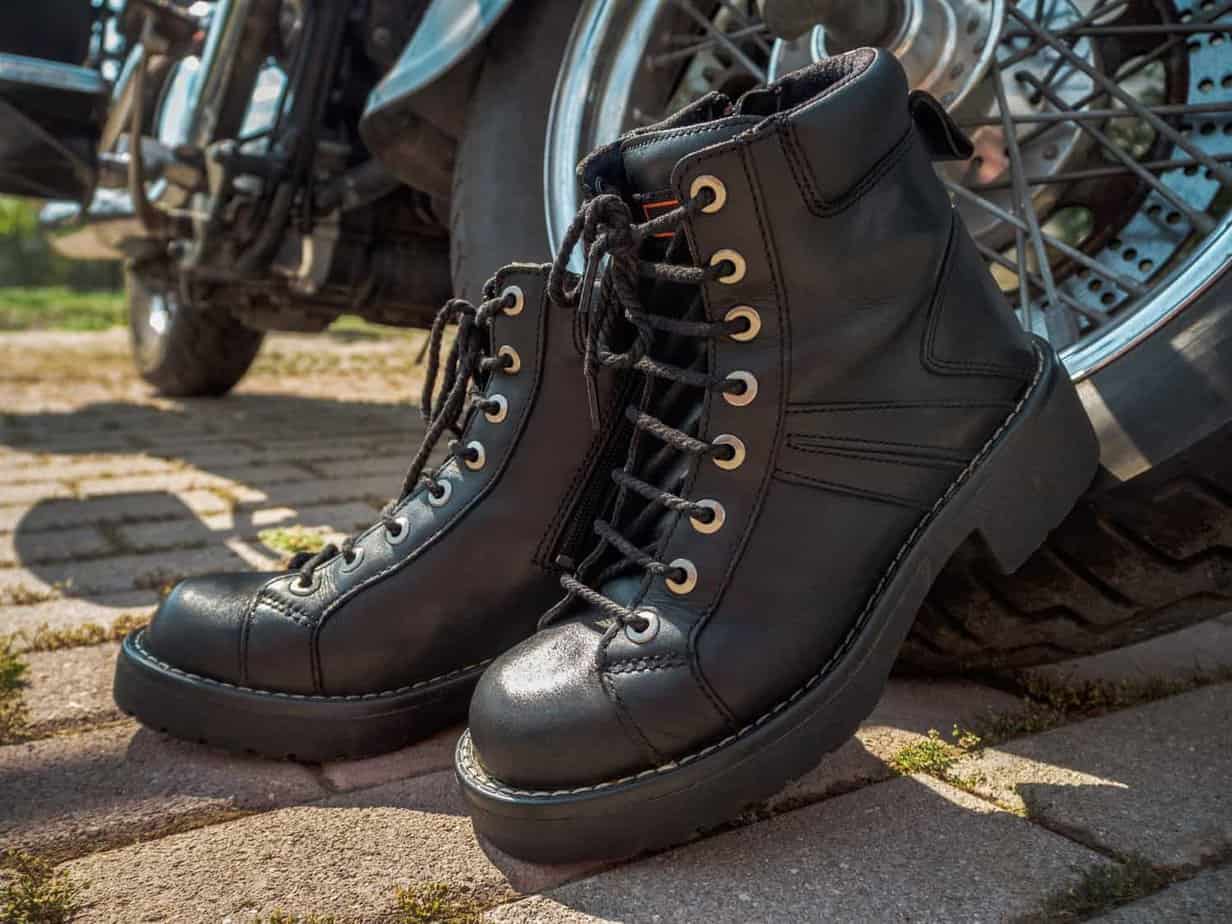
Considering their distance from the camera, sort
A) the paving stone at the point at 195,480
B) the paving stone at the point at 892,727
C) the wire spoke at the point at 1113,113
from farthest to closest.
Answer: the paving stone at the point at 195,480 → the wire spoke at the point at 1113,113 → the paving stone at the point at 892,727

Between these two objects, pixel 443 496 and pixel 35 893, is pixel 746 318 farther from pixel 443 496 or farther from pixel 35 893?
pixel 35 893

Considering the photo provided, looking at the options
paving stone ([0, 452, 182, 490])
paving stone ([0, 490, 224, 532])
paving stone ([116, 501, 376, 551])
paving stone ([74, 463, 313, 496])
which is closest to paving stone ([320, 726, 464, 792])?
paving stone ([116, 501, 376, 551])

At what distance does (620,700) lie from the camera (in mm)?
905

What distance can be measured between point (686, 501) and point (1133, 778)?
0.47 m

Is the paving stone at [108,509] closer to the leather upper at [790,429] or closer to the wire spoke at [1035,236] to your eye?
the leather upper at [790,429]

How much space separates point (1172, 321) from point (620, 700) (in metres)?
0.62

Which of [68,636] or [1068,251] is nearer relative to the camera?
[1068,251]

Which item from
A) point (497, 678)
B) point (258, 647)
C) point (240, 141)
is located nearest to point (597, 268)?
point (497, 678)

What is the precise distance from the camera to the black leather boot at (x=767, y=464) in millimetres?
903

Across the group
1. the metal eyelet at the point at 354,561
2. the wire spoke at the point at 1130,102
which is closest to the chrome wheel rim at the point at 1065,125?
the wire spoke at the point at 1130,102

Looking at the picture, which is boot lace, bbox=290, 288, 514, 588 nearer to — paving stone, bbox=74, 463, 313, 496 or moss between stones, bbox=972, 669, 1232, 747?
moss between stones, bbox=972, 669, 1232, 747

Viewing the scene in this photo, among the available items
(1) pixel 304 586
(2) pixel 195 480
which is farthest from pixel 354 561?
(2) pixel 195 480

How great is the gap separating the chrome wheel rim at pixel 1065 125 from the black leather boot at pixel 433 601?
510 millimetres

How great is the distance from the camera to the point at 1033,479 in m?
1.04
